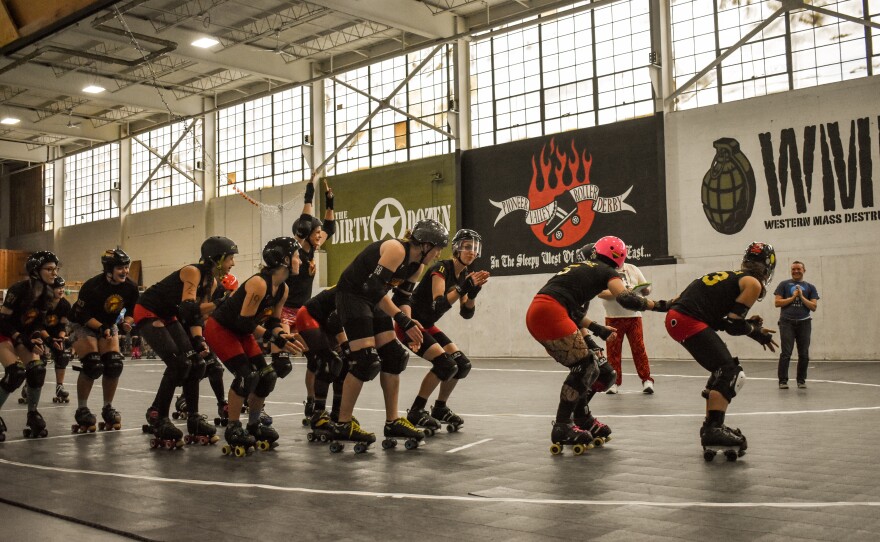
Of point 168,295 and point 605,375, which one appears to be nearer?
point 605,375

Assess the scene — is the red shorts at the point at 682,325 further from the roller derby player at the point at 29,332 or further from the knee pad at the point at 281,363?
the roller derby player at the point at 29,332

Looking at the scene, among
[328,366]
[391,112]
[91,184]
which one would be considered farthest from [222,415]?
[91,184]

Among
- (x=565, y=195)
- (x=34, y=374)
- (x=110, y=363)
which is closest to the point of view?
(x=34, y=374)

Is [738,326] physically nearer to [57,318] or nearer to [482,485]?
[482,485]

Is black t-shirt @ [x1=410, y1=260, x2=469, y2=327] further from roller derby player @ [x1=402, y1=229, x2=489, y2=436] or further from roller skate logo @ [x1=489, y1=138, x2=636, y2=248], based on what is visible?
roller skate logo @ [x1=489, y1=138, x2=636, y2=248]

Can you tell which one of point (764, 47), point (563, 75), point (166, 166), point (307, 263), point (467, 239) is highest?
point (166, 166)

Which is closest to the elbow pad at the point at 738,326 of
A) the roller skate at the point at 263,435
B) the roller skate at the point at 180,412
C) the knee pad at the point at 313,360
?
the roller skate at the point at 263,435

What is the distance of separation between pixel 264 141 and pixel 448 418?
22.6 metres

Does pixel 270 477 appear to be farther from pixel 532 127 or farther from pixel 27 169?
pixel 27 169

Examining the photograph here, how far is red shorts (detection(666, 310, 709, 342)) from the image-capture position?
6.04 metres

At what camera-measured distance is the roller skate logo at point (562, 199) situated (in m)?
20.3

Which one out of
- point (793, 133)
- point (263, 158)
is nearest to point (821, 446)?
point (793, 133)

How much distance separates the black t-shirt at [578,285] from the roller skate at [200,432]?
10.1 ft

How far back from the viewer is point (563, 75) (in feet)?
68.9
